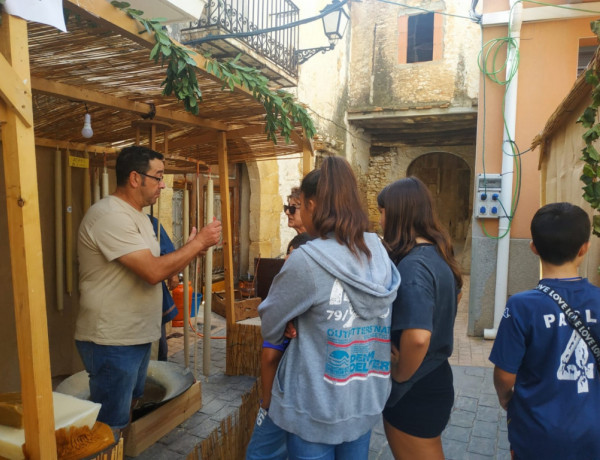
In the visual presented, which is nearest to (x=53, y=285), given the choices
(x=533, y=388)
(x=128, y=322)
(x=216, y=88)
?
(x=128, y=322)

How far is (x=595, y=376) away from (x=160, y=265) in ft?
6.53

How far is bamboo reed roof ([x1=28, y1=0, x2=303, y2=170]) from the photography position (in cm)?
199

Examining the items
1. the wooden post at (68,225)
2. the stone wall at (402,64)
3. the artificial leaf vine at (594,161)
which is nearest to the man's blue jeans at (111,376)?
the wooden post at (68,225)

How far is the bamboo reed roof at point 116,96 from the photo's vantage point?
1.99 m

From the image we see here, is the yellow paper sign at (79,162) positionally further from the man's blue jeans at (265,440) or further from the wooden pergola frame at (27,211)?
the man's blue jeans at (265,440)

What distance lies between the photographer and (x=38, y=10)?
1.46 m

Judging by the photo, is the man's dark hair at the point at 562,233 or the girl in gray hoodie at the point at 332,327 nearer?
the girl in gray hoodie at the point at 332,327

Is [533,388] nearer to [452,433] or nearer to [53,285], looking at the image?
[452,433]

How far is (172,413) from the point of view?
10.5 feet

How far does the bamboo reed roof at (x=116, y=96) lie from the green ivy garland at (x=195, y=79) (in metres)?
0.05

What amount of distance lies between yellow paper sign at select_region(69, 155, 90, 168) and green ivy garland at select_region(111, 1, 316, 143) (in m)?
1.53

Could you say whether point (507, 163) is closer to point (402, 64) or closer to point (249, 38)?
point (249, 38)

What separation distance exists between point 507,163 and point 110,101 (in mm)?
5102

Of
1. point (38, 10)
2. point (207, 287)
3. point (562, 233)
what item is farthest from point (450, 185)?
point (38, 10)
